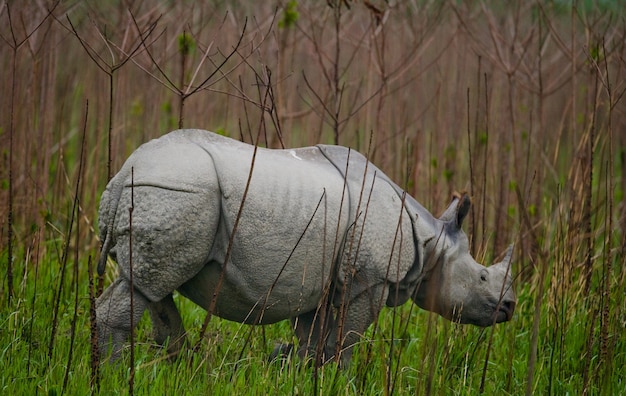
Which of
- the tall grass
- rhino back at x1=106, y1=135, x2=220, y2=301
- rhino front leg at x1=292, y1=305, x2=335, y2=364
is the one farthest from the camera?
rhino front leg at x1=292, y1=305, x2=335, y2=364

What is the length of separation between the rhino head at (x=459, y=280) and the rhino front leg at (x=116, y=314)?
3.78ft

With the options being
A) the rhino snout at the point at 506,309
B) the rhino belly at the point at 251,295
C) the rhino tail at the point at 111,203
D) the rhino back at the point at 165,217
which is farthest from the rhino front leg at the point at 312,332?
the rhino tail at the point at 111,203

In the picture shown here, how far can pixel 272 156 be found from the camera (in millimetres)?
3266

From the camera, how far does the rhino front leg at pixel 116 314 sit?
10.1ft

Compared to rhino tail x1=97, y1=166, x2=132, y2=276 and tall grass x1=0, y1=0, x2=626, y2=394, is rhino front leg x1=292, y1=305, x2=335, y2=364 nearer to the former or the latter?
tall grass x1=0, y1=0, x2=626, y2=394

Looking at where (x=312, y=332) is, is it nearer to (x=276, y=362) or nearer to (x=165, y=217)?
(x=276, y=362)

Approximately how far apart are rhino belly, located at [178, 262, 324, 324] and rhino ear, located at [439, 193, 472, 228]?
2.24ft

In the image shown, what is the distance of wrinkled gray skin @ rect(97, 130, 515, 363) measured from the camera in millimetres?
3012

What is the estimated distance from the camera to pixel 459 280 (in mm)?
3525

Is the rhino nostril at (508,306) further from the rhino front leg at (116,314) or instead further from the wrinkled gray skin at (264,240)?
the rhino front leg at (116,314)

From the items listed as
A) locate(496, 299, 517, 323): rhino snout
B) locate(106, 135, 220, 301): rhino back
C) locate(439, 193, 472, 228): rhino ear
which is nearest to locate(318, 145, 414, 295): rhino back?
locate(439, 193, 472, 228): rhino ear

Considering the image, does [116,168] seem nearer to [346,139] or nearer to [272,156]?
[346,139]

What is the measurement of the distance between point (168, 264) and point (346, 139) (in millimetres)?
4632

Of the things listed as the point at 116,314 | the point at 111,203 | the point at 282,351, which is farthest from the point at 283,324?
the point at 111,203
